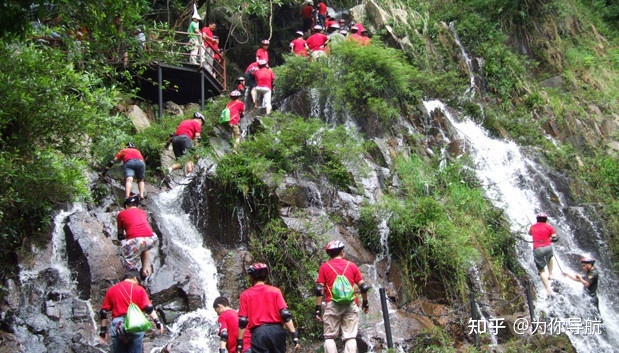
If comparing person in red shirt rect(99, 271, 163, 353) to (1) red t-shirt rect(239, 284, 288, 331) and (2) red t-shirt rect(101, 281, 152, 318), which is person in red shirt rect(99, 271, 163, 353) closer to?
(2) red t-shirt rect(101, 281, 152, 318)

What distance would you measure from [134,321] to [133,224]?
2820 millimetres

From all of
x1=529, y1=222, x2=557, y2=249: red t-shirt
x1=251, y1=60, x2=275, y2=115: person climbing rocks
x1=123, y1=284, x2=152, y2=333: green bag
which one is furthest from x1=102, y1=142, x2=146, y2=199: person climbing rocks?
x1=529, y1=222, x2=557, y2=249: red t-shirt

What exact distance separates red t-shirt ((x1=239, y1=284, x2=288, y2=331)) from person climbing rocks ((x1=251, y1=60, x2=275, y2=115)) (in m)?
8.90

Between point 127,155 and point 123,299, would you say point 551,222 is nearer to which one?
point 127,155

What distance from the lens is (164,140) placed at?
1490 cm

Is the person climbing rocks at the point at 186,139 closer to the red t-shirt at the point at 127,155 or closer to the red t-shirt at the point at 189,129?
the red t-shirt at the point at 189,129

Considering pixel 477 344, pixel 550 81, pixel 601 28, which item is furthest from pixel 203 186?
pixel 601 28

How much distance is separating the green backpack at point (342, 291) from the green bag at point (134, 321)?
7.27ft

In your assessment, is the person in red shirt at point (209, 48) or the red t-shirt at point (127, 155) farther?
the person in red shirt at point (209, 48)

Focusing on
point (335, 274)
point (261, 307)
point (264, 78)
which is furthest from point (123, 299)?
point (264, 78)

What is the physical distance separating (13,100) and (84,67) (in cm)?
284

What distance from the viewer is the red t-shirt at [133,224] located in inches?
391

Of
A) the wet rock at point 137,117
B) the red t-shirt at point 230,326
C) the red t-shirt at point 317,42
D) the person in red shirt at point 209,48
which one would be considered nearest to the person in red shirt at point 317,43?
the red t-shirt at point 317,42

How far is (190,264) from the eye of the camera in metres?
11.3
